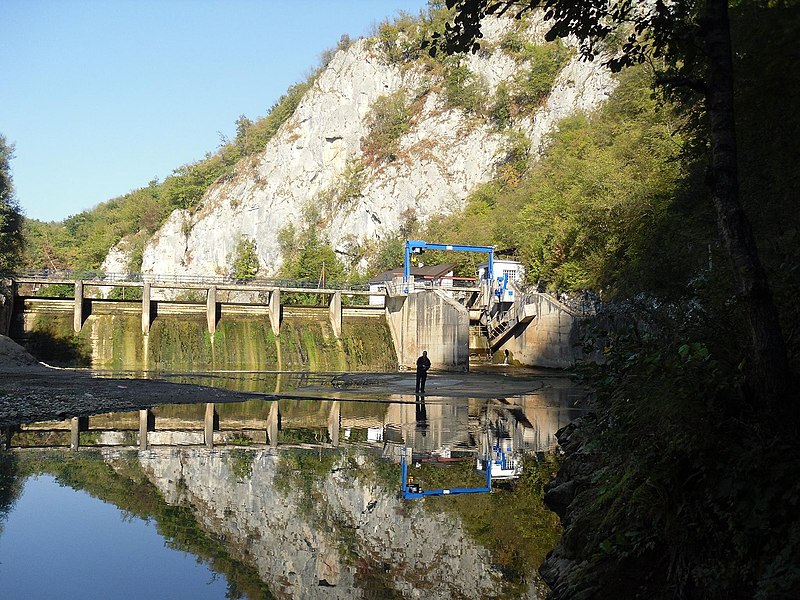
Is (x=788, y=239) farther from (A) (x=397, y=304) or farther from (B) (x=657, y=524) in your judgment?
(A) (x=397, y=304)

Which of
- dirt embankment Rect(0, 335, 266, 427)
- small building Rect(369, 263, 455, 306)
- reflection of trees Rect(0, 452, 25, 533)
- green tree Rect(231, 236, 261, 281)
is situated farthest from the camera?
green tree Rect(231, 236, 261, 281)

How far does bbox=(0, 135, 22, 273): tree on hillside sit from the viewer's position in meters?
42.8

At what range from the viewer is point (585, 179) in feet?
152

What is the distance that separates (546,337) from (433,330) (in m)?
6.67

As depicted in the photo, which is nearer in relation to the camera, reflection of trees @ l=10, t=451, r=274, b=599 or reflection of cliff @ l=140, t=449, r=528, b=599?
reflection of cliff @ l=140, t=449, r=528, b=599

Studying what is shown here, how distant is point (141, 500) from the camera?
10.1 m

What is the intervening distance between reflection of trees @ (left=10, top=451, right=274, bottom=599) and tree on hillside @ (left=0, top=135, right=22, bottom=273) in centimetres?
3508

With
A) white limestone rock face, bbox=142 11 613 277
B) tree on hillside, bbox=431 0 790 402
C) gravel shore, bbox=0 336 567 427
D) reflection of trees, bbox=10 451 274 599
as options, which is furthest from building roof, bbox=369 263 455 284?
tree on hillside, bbox=431 0 790 402

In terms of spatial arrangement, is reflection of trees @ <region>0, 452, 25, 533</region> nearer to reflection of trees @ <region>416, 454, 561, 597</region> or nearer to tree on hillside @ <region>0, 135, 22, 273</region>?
reflection of trees @ <region>416, 454, 561, 597</region>

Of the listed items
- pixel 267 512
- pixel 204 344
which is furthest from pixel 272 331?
pixel 267 512

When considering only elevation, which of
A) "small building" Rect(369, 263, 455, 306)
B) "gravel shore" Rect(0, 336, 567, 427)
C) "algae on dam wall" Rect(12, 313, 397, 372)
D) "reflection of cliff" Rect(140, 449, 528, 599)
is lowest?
"reflection of cliff" Rect(140, 449, 528, 599)

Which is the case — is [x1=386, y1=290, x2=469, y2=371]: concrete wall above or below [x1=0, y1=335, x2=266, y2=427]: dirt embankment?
above

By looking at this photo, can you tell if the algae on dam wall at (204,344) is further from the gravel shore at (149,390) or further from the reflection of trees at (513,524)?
the reflection of trees at (513,524)

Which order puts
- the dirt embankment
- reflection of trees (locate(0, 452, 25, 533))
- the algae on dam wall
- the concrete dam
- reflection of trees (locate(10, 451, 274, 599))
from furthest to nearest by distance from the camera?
the concrete dam < the algae on dam wall < the dirt embankment < reflection of trees (locate(0, 452, 25, 533)) < reflection of trees (locate(10, 451, 274, 599))
